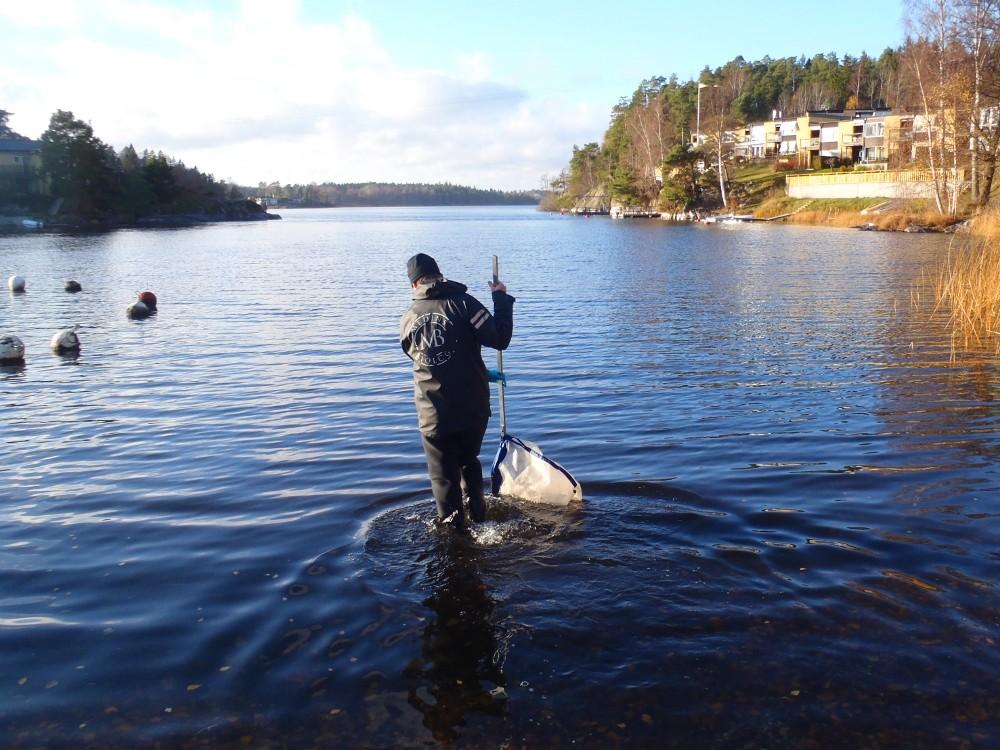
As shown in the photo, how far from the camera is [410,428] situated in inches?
493

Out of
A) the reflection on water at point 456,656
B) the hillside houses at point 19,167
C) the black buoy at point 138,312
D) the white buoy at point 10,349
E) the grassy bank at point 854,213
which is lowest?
the reflection on water at point 456,656

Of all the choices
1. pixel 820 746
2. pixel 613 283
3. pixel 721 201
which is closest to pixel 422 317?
pixel 820 746

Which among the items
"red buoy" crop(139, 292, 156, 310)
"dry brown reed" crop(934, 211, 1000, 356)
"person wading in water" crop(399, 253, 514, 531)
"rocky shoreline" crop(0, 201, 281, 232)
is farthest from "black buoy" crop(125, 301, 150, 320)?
"rocky shoreline" crop(0, 201, 281, 232)

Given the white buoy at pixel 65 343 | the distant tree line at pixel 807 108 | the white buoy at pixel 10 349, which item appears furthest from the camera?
the distant tree line at pixel 807 108

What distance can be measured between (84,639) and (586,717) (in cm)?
393

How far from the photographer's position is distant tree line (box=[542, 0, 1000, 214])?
51625 millimetres

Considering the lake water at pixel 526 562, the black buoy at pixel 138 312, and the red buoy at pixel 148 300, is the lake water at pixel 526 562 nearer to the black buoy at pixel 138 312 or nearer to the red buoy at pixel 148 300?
the black buoy at pixel 138 312

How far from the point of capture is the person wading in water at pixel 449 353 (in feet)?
23.2

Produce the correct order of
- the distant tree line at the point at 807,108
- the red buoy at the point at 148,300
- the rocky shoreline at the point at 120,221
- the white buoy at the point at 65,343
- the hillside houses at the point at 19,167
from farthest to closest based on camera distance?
the hillside houses at the point at 19,167 < the rocky shoreline at the point at 120,221 < the distant tree line at the point at 807,108 < the red buoy at the point at 148,300 < the white buoy at the point at 65,343

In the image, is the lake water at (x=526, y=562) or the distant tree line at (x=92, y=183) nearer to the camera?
the lake water at (x=526, y=562)

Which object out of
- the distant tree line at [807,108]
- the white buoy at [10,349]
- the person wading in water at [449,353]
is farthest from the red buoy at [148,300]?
the distant tree line at [807,108]

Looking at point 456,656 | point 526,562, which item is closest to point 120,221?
point 526,562

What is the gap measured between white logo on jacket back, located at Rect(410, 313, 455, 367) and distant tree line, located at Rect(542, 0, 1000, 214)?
182ft

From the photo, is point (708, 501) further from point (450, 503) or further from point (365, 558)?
point (365, 558)
